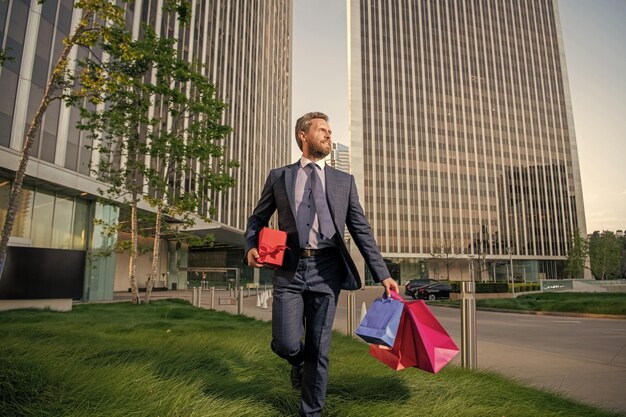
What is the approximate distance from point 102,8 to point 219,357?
6.92 meters

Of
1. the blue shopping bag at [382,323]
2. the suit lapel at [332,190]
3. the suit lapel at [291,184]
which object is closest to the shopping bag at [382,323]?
the blue shopping bag at [382,323]

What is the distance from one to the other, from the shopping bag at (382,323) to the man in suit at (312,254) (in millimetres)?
122

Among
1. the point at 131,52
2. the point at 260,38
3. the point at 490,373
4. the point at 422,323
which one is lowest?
the point at 490,373

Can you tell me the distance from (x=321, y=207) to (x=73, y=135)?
20144 millimetres

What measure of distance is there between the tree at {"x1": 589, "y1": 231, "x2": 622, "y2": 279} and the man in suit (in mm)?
86622

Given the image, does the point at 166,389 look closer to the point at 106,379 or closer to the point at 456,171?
the point at 106,379

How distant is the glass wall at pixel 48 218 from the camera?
697 inches

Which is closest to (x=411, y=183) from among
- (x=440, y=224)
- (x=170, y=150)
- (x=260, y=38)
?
(x=440, y=224)

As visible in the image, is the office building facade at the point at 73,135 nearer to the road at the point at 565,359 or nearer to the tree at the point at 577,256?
the road at the point at 565,359

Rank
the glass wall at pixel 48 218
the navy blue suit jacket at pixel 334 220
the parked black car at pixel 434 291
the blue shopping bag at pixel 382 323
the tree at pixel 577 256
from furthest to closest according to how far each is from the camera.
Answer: the tree at pixel 577 256, the parked black car at pixel 434 291, the glass wall at pixel 48 218, the navy blue suit jacket at pixel 334 220, the blue shopping bag at pixel 382 323

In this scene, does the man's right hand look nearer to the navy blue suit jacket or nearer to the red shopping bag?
the navy blue suit jacket

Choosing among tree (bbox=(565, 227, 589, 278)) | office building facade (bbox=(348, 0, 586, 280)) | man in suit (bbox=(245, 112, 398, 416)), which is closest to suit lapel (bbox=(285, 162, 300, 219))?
man in suit (bbox=(245, 112, 398, 416))

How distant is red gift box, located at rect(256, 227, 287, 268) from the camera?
8.66ft

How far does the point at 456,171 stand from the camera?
79.2 meters
